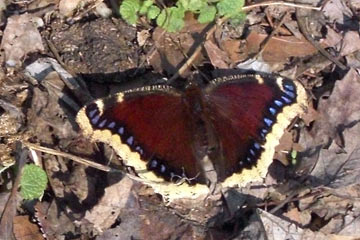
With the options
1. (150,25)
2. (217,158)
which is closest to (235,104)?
(217,158)

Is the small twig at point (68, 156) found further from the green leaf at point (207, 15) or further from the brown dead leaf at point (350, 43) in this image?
the brown dead leaf at point (350, 43)

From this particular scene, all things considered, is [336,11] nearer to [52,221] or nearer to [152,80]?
[152,80]

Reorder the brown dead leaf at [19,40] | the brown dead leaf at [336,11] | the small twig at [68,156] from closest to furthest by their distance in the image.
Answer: the small twig at [68,156], the brown dead leaf at [19,40], the brown dead leaf at [336,11]

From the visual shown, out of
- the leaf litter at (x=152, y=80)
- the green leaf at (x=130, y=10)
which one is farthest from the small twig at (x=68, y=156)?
the green leaf at (x=130, y=10)

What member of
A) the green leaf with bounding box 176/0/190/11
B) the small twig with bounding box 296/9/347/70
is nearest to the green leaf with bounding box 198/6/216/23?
the green leaf with bounding box 176/0/190/11

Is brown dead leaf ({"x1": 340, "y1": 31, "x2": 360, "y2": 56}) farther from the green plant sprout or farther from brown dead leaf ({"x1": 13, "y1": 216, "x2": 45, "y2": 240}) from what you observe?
brown dead leaf ({"x1": 13, "y1": 216, "x2": 45, "y2": 240})

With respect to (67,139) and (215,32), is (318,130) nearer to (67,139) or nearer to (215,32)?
(215,32)
